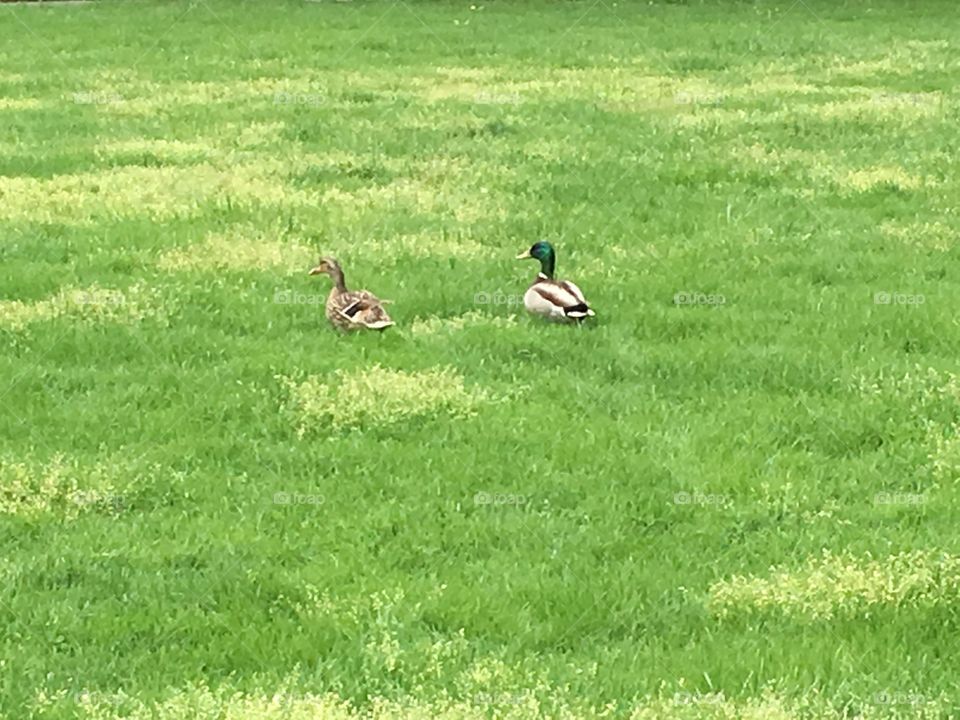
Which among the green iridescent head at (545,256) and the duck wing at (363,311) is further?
the green iridescent head at (545,256)

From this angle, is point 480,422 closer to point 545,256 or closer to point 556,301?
point 556,301

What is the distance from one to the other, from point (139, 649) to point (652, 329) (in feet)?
21.4

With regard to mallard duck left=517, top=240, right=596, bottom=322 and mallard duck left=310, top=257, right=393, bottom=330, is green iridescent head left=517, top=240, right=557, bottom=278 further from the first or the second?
mallard duck left=310, top=257, right=393, bottom=330

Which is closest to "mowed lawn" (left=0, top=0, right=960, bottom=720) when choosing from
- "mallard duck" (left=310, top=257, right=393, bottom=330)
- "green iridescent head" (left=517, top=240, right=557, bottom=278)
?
"mallard duck" (left=310, top=257, right=393, bottom=330)

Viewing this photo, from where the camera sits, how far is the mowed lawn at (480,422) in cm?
790

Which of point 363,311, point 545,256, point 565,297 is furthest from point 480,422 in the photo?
point 545,256

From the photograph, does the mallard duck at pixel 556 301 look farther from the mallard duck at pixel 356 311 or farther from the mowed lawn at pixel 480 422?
the mallard duck at pixel 356 311

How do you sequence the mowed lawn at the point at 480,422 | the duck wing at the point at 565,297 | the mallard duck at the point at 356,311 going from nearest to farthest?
the mowed lawn at the point at 480,422
the mallard duck at the point at 356,311
the duck wing at the point at 565,297

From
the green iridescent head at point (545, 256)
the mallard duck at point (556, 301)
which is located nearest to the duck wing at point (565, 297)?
the mallard duck at point (556, 301)

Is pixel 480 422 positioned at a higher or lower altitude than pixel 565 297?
lower

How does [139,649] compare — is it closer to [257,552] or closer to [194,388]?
[257,552]

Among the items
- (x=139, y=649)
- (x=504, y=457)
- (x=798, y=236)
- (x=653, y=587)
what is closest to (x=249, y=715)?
(x=139, y=649)

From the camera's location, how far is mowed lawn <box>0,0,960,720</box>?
790 cm

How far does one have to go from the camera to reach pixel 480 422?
11.2 m
